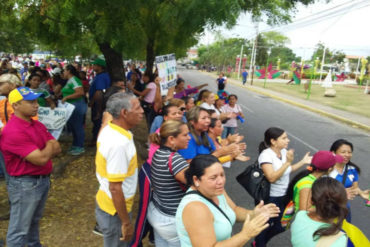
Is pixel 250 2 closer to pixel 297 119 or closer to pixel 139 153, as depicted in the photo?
pixel 139 153

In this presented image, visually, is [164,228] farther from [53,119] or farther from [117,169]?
[53,119]

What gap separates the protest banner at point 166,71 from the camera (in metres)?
5.71

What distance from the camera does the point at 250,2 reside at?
5227 millimetres

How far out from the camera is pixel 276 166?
3123 millimetres

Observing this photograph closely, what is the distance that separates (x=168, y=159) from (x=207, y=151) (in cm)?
109

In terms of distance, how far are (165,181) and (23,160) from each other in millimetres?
1288

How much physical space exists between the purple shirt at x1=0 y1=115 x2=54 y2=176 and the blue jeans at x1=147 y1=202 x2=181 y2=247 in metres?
1.13

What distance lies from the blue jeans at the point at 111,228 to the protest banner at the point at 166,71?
361 centimetres

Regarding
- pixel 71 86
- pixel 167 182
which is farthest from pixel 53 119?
pixel 167 182

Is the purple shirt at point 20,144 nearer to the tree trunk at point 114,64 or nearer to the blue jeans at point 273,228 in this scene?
the blue jeans at point 273,228

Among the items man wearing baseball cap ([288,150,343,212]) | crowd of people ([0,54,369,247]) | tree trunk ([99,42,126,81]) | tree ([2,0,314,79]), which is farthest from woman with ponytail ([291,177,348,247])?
→ tree trunk ([99,42,126,81])

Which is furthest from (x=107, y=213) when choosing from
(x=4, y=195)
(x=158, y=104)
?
(x=158, y=104)

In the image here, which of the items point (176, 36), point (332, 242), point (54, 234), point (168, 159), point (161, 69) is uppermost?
point (176, 36)

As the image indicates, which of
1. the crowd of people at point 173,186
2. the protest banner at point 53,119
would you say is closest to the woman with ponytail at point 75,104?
the protest banner at point 53,119
